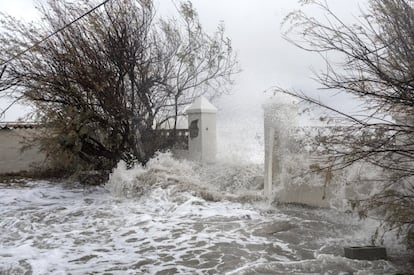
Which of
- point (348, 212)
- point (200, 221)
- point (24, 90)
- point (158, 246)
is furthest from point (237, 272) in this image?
point (24, 90)

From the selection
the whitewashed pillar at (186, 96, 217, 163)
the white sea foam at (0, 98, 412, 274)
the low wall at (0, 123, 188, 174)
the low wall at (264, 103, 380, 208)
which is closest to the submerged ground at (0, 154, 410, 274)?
the white sea foam at (0, 98, 412, 274)

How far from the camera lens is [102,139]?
1328 cm

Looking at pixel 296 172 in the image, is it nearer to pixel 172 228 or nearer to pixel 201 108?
pixel 172 228

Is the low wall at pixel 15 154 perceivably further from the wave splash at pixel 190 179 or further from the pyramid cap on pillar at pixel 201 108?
the pyramid cap on pillar at pixel 201 108

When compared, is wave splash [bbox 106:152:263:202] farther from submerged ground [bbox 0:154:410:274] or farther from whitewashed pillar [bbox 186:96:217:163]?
whitewashed pillar [bbox 186:96:217:163]

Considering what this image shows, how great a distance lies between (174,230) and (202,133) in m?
6.37

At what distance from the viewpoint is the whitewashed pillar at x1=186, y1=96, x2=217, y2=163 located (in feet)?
45.5

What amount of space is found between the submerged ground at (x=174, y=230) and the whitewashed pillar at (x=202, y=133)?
147 centimetres

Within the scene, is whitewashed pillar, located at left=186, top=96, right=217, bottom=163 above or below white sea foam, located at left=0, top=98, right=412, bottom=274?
above

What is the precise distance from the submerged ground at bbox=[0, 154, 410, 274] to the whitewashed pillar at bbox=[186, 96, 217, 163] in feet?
4.82

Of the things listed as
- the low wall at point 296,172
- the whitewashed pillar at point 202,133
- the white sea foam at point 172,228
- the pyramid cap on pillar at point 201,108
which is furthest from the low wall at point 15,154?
the low wall at point 296,172

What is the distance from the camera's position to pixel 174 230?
7.79 metres

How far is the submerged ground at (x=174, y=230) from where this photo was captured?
19.1 ft

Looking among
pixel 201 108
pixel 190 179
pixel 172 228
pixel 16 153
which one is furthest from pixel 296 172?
pixel 16 153
